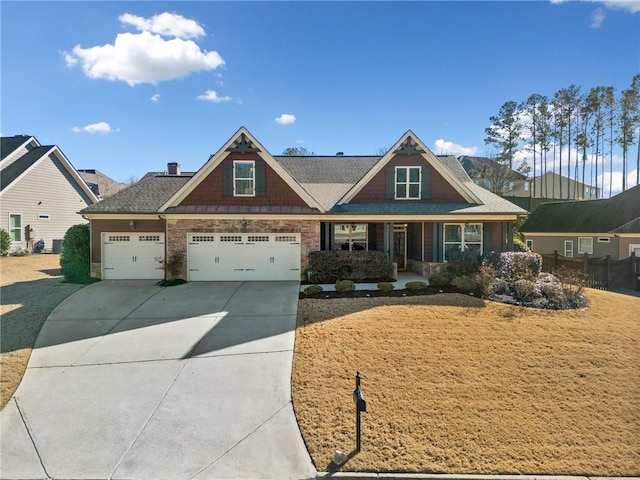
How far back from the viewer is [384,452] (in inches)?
187

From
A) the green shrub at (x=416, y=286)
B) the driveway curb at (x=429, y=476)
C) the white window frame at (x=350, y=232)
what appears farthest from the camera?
the white window frame at (x=350, y=232)

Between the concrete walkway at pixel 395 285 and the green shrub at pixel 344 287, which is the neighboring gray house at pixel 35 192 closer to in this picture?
the concrete walkway at pixel 395 285

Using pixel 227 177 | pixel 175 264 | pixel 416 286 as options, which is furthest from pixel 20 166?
pixel 416 286

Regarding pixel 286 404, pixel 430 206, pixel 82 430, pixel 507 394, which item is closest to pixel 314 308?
pixel 286 404

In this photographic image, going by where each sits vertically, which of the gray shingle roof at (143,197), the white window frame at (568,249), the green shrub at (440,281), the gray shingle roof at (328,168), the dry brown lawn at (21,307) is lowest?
the dry brown lawn at (21,307)

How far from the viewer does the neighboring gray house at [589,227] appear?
868 inches

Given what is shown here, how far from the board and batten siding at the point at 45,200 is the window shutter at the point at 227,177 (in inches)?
511

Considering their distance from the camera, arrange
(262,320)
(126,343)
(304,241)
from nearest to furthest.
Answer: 1. (126,343)
2. (262,320)
3. (304,241)

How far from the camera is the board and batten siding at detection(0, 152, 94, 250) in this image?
22.3m

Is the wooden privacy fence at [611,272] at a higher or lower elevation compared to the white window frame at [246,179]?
lower

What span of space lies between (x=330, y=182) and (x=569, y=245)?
20167 mm

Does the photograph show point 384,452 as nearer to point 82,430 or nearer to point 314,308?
point 82,430

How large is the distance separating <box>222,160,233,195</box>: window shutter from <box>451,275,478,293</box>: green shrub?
10.0m

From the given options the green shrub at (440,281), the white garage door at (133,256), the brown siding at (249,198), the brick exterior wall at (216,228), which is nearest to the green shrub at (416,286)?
the green shrub at (440,281)
